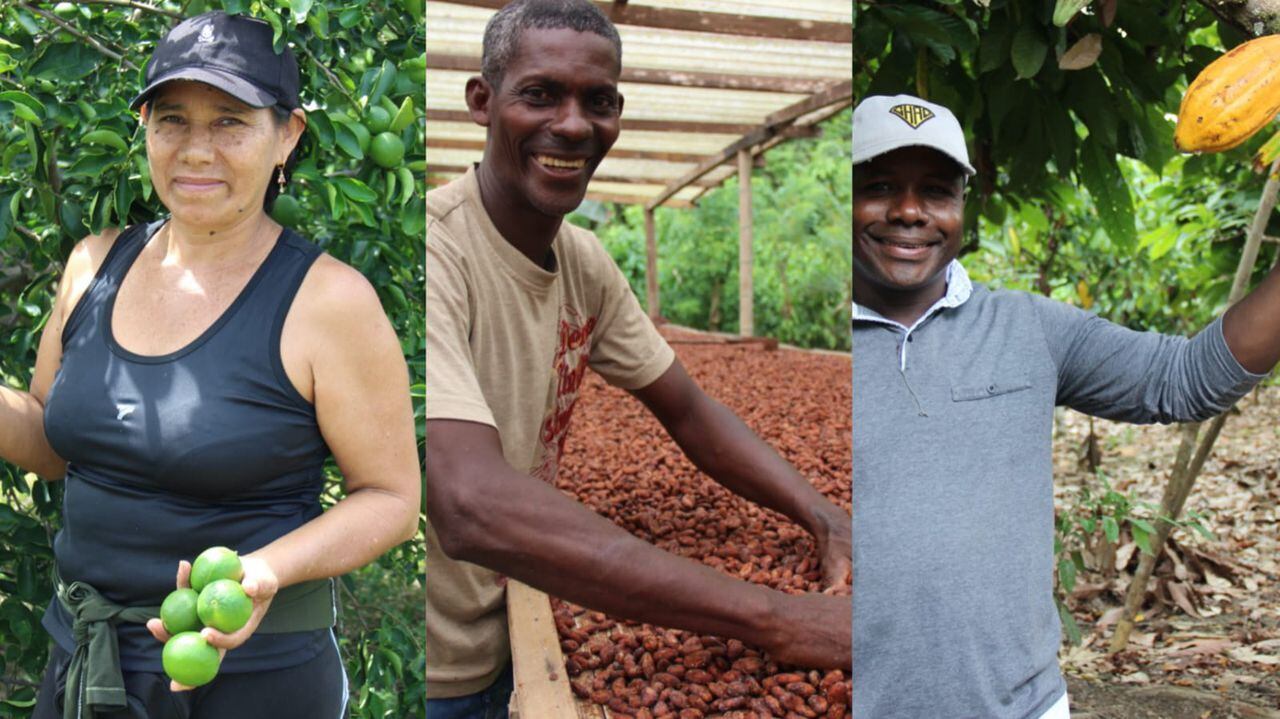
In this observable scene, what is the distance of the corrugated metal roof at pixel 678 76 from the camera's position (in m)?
1.32

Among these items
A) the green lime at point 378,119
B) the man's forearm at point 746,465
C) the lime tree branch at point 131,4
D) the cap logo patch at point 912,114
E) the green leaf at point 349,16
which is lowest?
the man's forearm at point 746,465

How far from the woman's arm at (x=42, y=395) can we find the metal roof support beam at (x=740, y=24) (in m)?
0.93

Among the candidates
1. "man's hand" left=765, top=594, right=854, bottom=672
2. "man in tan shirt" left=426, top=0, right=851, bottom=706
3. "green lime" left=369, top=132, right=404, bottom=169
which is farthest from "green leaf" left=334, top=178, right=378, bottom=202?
"man's hand" left=765, top=594, right=854, bottom=672

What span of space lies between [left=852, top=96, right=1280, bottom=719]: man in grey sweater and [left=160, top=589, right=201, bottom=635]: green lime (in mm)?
866

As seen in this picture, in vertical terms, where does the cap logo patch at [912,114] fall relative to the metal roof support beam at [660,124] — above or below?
above

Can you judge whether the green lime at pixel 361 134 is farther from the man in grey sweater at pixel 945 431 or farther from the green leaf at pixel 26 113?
the man in grey sweater at pixel 945 431

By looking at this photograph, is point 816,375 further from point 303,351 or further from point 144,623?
point 144,623

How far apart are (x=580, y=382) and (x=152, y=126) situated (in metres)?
0.71

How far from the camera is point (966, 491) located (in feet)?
5.01

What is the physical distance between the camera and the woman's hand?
1318mm

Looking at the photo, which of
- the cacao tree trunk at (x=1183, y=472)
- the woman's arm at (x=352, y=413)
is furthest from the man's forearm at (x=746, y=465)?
the cacao tree trunk at (x=1183, y=472)

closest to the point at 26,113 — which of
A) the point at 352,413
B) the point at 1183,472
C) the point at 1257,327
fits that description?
the point at 352,413

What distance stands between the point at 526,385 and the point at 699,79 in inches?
18.5

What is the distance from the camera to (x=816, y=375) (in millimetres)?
1579
